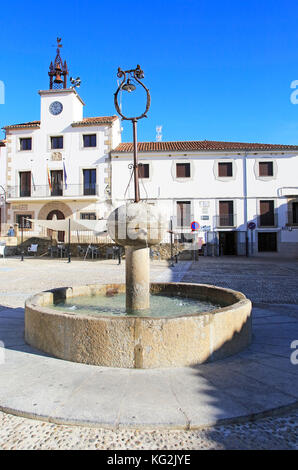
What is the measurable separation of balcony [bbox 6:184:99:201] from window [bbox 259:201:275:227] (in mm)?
11899

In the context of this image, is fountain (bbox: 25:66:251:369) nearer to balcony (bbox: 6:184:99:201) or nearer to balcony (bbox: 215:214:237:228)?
balcony (bbox: 215:214:237:228)

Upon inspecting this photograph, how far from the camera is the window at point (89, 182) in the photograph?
2330 cm

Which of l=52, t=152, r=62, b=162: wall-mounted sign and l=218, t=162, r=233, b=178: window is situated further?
l=52, t=152, r=62, b=162: wall-mounted sign

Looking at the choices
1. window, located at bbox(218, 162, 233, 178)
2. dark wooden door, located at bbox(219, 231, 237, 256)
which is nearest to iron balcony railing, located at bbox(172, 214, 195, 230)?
dark wooden door, located at bbox(219, 231, 237, 256)

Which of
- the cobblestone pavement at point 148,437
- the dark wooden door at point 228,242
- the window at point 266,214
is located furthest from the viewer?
the dark wooden door at point 228,242

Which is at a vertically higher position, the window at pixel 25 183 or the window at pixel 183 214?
the window at pixel 25 183

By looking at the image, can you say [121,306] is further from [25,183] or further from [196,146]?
[25,183]

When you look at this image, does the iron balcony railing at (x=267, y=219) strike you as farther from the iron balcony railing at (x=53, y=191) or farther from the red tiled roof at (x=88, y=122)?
the red tiled roof at (x=88, y=122)

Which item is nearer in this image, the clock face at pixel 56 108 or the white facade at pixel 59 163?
the white facade at pixel 59 163

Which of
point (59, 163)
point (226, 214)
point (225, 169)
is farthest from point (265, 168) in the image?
point (59, 163)

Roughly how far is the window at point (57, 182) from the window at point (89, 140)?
287 centimetres

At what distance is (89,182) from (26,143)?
19.7 ft

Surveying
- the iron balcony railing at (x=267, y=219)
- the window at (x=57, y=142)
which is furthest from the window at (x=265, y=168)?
the window at (x=57, y=142)

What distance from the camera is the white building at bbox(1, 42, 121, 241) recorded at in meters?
23.2
